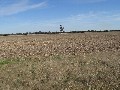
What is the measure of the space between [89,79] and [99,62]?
488cm

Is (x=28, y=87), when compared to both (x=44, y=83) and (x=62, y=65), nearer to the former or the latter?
(x=44, y=83)

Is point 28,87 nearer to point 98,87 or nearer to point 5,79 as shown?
point 5,79

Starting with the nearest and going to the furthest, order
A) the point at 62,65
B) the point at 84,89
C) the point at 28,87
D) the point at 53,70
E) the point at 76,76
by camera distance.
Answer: the point at 84,89
the point at 28,87
the point at 76,76
the point at 53,70
the point at 62,65

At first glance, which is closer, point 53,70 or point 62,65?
point 53,70

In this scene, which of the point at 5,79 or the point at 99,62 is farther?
the point at 99,62

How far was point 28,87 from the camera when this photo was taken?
13312 millimetres

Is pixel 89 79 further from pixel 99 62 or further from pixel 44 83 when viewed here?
pixel 99 62

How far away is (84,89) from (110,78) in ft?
6.11

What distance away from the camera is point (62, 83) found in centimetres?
1351

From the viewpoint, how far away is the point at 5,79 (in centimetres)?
1509

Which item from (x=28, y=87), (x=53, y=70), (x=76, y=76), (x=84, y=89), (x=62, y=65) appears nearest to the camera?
(x=84, y=89)

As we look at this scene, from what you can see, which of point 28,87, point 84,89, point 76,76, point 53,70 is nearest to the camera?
point 84,89

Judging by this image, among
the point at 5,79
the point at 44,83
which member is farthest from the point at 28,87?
the point at 5,79

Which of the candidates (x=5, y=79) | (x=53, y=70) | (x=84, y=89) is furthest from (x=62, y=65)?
(x=84, y=89)
